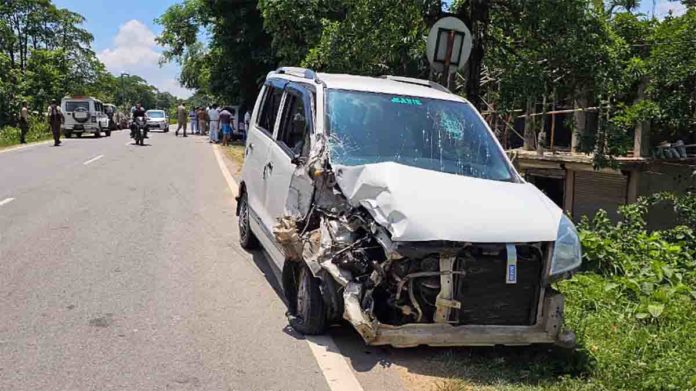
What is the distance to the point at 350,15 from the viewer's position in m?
9.52

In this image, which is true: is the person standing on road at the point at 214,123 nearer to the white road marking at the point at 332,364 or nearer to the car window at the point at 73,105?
the car window at the point at 73,105

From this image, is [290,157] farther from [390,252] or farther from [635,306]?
[635,306]

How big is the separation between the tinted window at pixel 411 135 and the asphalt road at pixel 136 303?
1579mm

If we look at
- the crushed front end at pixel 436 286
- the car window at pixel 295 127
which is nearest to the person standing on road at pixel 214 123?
the car window at pixel 295 127

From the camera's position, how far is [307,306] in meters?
4.95

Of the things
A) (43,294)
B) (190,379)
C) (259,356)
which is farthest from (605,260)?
(43,294)

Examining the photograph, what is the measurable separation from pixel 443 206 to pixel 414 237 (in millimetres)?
383

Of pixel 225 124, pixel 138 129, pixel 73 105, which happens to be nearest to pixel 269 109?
pixel 138 129

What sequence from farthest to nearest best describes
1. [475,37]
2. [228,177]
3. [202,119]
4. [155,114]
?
[155,114]
[202,119]
[228,177]
[475,37]

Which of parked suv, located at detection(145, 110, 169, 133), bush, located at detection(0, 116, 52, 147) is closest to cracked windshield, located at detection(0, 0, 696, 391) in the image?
bush, located at detection(0, 116, 52, 147)

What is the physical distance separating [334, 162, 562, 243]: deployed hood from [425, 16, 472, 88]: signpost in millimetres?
3338

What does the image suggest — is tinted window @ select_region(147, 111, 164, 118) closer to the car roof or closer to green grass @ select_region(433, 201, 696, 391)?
the car roof

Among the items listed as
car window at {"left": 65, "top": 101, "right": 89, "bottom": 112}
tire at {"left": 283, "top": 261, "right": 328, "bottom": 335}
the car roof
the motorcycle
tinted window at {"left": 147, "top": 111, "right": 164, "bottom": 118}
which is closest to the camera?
tire at {"left": 283, "top": 261, "right": 328, "bottom": 335}

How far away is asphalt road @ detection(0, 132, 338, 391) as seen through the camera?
4.23m
